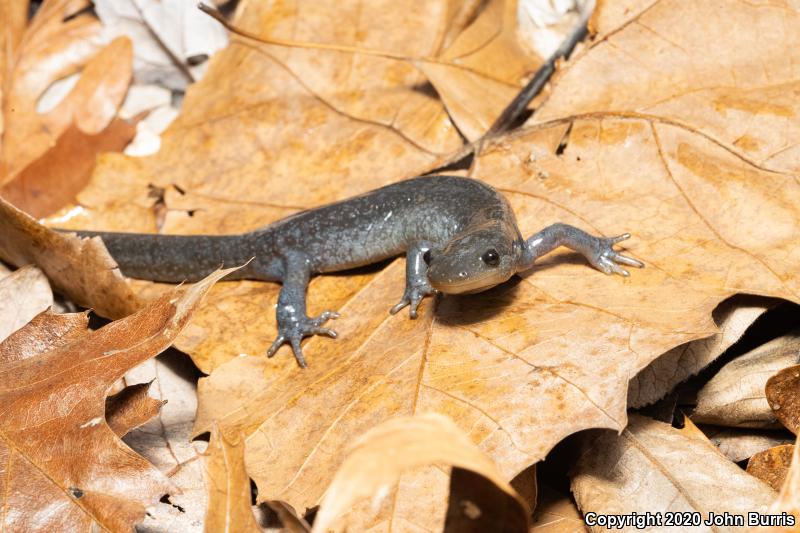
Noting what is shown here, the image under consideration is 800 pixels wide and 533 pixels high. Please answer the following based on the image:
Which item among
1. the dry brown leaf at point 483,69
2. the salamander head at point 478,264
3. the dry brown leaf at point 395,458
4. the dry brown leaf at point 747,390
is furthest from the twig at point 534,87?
the dry brown leaf at point 395,458

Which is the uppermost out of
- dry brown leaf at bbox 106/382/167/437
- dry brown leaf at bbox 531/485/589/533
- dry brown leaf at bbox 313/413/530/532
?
dry brown leaf at bbox 313/413/530/532

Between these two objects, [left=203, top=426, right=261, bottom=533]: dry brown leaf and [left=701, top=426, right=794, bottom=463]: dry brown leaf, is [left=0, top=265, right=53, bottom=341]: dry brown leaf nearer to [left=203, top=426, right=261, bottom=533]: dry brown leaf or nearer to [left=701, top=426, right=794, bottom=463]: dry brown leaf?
[left=203, top=426, right=261, bottom=533]: dry brown leaf

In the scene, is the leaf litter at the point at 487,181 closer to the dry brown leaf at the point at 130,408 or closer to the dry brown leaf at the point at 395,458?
the dry brown leaf at the point at 130,408

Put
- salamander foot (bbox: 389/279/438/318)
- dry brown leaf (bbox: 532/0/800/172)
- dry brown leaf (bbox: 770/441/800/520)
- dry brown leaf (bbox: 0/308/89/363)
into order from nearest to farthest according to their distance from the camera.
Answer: dry brown leaf (bbox: 770/441/800/520)
dry brown leaf (bbox: 0/308/89/363)
salamander foot (bbox: 389/279/438/318)
dry brown leaf (bbox: 532/0/800/172)

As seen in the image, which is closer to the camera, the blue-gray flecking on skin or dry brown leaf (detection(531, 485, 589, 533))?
dry brown leaf (detection(531, 485, 589, 533))

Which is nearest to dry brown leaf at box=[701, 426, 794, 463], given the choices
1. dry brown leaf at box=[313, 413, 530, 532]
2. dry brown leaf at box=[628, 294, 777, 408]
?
dry brown leaf at box=[628, 294, 777, 408]

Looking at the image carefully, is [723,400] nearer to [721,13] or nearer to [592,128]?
[592,128]
